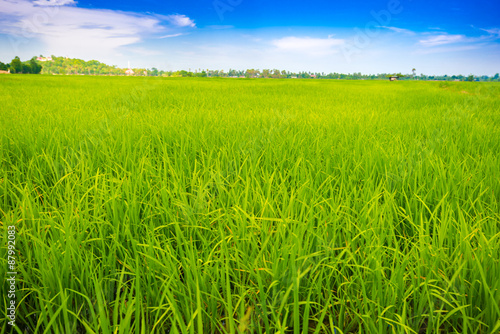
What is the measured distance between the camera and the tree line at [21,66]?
109 feet

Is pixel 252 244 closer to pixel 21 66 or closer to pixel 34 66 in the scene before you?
pixel 21 66

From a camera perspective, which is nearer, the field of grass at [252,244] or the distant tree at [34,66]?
the field of grass at [252,244]

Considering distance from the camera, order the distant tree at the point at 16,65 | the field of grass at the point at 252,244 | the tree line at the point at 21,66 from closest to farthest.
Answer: the field of grass at the point at 252,244
the tree line at the point at 21,66
the distant tree at the point at 16,65

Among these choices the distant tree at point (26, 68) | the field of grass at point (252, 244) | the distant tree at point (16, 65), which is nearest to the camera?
the field of grass at point (252, 244)

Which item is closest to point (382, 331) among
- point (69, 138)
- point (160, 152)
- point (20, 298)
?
point (20, 298)

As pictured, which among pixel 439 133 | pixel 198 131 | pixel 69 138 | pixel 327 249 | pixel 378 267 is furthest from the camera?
pixel 439 133

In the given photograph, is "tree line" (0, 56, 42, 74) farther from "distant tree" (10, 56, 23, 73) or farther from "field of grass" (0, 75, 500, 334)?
"field of grass" (0, 75, 500, 334)

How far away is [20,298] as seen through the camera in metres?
0.97

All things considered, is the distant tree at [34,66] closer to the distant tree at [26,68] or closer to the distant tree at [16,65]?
the distant tree at [26,68]

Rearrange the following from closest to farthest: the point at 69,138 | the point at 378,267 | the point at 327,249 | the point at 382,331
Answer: the point at 382,331 → the point at 378,267 → the point at 327,249 → the point at 69,138

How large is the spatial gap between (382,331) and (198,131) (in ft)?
7.18

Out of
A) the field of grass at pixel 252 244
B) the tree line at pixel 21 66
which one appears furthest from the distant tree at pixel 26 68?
the field of grass at pixel 252 244

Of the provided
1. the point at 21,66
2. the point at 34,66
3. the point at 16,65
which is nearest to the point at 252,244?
the point at 16,65

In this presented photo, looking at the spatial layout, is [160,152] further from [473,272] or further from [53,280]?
[473,272]
